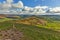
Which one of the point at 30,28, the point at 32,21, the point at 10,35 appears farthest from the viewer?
the point at 32,21

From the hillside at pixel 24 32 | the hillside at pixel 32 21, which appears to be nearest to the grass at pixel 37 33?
the hillside at pixel 24 32

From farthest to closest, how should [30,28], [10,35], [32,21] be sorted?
1. [32,21]
2. [30,28]
3. [10,35]

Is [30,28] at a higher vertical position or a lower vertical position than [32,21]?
lower

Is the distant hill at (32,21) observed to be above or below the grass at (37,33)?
above

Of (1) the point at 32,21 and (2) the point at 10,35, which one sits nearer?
(2) the point at 10,35

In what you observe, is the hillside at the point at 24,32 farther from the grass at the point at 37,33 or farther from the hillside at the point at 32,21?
the hillside at the point at 32,21

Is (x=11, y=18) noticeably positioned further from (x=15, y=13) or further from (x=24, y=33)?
(x=24, y=33)

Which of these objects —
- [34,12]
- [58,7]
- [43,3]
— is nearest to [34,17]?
[34,12]

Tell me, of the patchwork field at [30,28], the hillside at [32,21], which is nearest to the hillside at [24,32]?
the patchwork field at [30,28]

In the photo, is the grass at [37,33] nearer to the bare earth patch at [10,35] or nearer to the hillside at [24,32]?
the hillside at [24,32]

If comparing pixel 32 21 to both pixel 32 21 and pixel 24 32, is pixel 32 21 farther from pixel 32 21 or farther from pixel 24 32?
pixel 24 32

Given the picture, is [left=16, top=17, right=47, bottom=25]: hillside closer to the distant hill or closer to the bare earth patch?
the distant hill

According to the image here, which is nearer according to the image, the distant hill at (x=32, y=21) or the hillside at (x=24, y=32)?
the hillside at (x=24, y=32)

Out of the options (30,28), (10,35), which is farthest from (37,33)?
(10,35)
